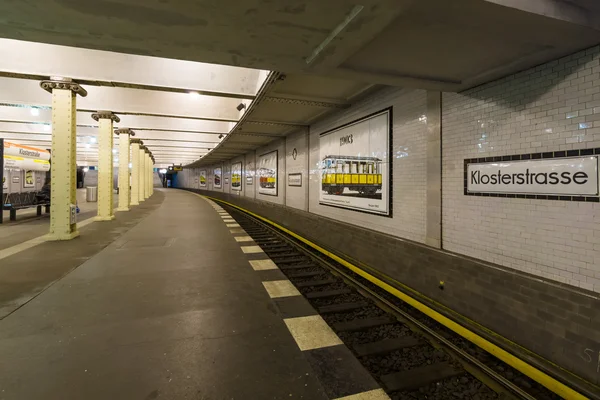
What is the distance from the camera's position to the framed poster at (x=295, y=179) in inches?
459

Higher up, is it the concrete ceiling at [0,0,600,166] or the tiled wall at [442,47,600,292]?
the concrete ceiling at [0,0,600,166]

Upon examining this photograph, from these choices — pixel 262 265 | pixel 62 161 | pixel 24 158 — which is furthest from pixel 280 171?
pixel 24 158

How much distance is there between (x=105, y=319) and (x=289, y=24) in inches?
156

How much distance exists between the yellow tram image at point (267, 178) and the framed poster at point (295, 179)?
2.47 metres

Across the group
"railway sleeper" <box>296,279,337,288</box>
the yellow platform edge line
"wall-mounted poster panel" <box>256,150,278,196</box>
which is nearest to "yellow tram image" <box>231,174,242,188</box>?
"wall-mounted poster panel" <box>256,150,278,196</box>

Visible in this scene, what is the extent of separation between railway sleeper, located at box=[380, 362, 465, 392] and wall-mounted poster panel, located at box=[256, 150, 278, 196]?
39.9 ft

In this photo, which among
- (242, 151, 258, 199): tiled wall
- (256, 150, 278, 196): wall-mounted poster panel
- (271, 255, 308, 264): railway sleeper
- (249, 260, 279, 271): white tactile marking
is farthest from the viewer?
(242, 151, 258, 199): tiled wall

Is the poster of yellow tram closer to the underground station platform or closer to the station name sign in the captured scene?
the underground station platform

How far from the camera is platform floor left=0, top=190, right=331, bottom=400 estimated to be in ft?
7.32

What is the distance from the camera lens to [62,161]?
7586mm

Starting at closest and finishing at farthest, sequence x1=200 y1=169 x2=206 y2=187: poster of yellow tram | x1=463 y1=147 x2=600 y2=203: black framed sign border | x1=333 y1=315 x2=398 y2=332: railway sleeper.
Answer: x1=463 y1=147 x2=600 y2=203: black framed sign border < x1=333 y1=315 x2=398 y2=332: railway sleeper < x1=200 y1=169 x2=206 y2=187: poster of yellow tram

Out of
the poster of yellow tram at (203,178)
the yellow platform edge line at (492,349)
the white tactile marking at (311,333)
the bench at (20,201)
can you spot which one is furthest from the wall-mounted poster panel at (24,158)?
the poster of yellow tram at (203,178)

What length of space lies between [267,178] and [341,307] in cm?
1226

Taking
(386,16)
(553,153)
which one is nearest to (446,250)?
(553,153)
